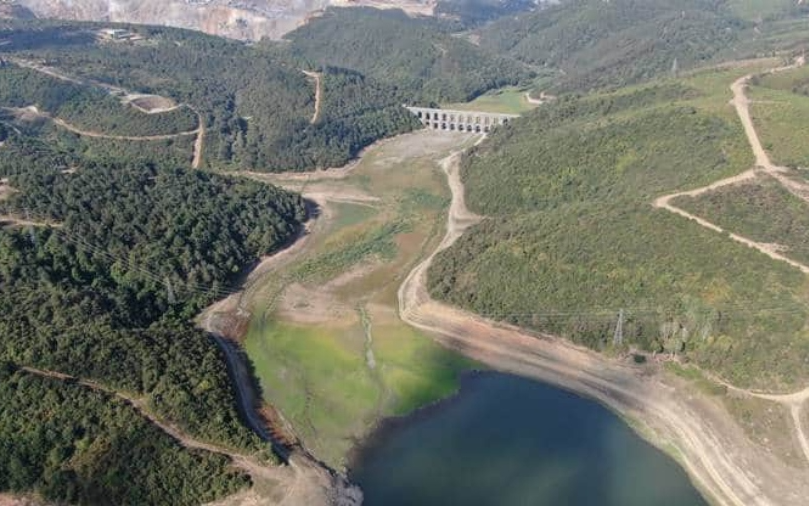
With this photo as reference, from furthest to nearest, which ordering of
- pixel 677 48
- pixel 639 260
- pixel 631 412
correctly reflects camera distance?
pixel 677 48
pixel 639 260
pixel 631 412

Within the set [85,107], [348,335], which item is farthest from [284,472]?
[85,107]

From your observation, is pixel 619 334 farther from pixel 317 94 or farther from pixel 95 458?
pixel 317 94

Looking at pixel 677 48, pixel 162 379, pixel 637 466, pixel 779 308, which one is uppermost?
pixel 677 48

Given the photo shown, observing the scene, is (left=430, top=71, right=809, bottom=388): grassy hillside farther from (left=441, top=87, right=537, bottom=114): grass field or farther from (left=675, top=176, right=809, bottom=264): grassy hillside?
(left=441, top=87, right=537, bottom=114): grass field

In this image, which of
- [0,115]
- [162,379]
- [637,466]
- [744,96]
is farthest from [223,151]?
[637,466]

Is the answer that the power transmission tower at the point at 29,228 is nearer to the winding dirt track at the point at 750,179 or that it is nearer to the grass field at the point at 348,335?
the grass field at the point at 348,335

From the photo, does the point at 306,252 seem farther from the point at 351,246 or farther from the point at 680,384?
the point at 680,384

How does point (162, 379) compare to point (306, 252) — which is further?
point (306, 252)
